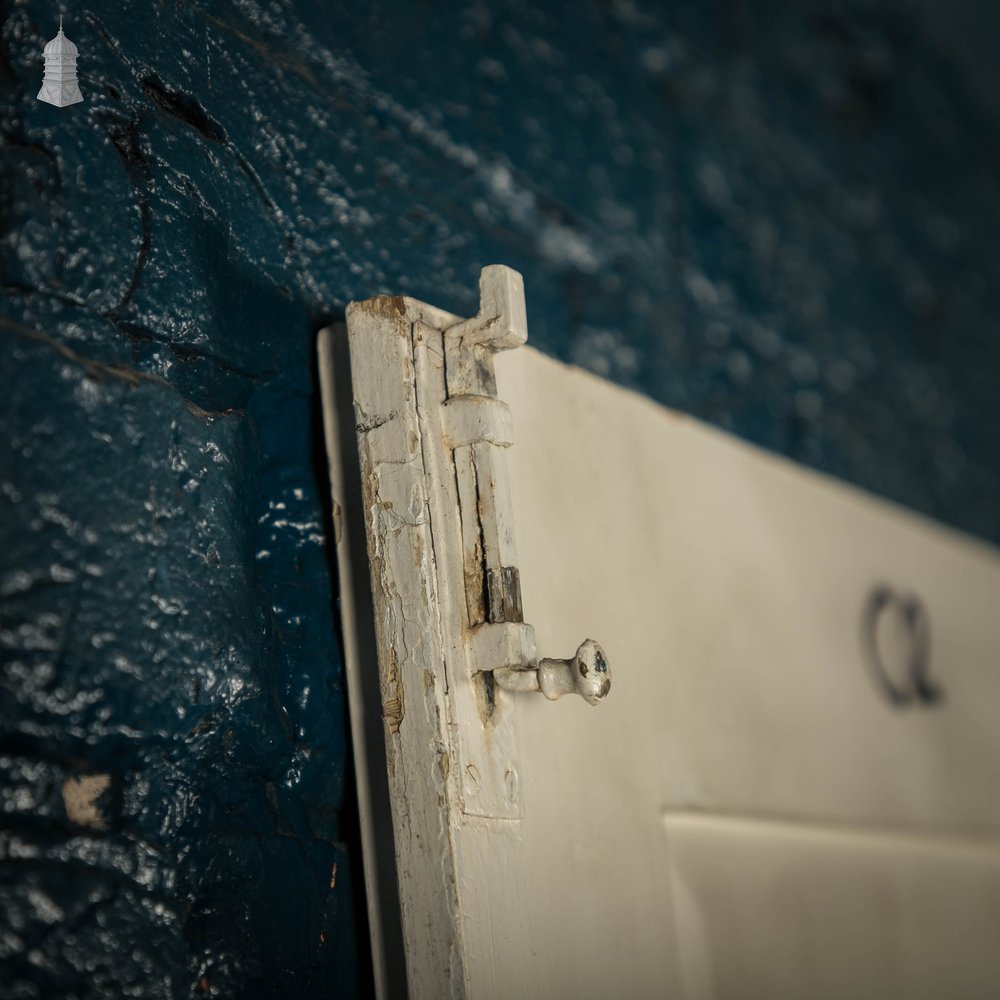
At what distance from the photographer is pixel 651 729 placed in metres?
0.92

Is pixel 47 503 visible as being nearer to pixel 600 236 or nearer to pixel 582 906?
pixel 582 906

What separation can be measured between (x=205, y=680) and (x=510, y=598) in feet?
0.71

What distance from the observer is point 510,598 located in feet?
2.40

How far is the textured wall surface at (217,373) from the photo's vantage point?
0.64m

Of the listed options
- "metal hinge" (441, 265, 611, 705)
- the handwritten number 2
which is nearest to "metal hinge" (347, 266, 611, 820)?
"metal hinge" (441, 265, 611, 705)

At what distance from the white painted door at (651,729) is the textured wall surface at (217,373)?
6 centimetres

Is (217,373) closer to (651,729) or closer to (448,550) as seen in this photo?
(448,550)

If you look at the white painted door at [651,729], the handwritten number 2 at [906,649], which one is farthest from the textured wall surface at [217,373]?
the handwritten number 2 at [906,649]

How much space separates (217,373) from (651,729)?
47 centimetres

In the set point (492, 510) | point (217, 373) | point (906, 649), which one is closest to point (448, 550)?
point (492, 510)

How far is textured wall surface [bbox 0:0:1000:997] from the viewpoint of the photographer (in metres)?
0.64

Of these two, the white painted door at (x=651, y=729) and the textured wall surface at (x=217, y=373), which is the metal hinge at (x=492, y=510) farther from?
the textured wall surface at (x=217, y=373)

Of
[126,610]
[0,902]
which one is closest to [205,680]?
[126,610]

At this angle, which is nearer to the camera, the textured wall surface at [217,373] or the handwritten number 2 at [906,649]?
the textured wall surface at [217,373]
